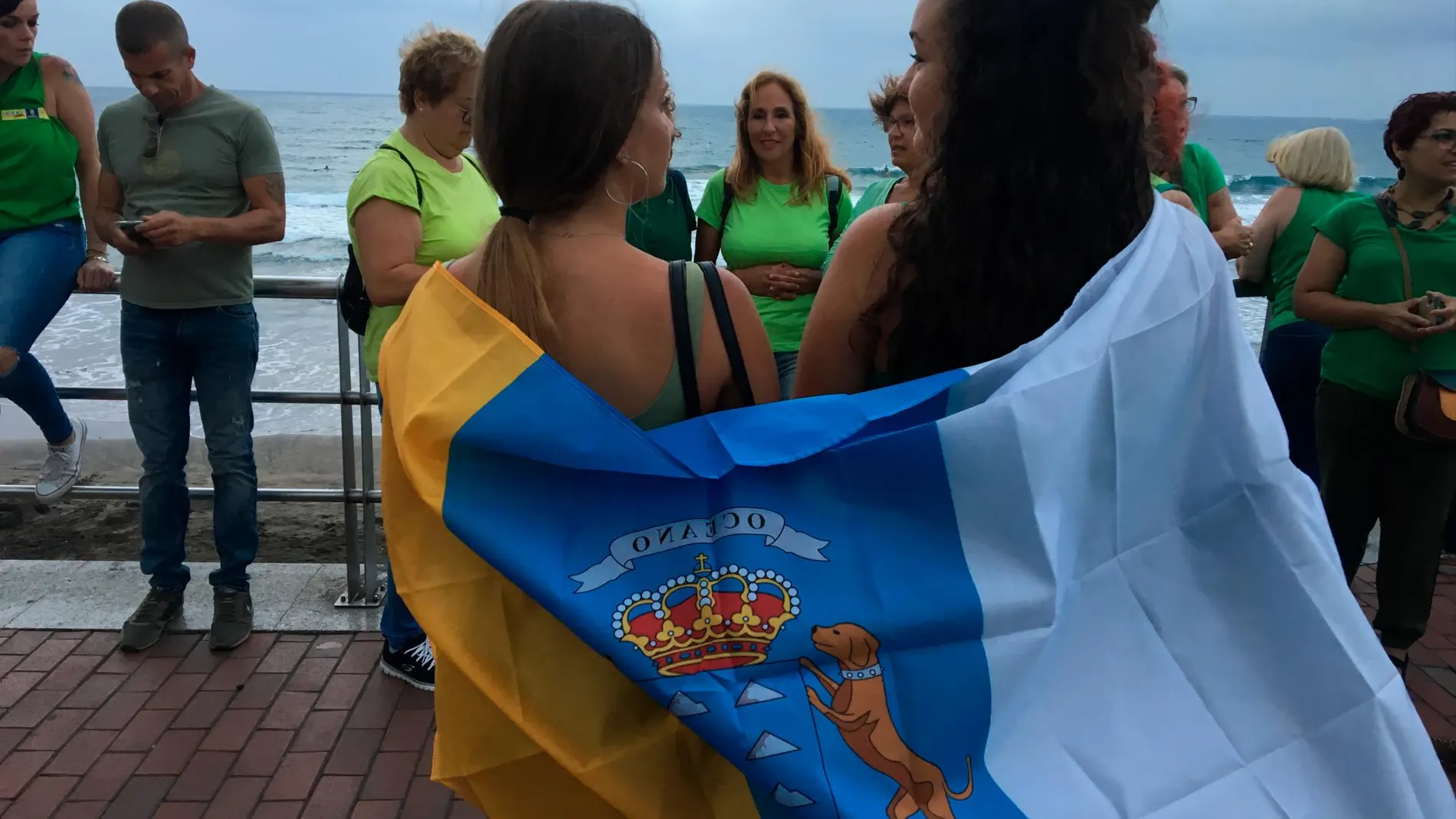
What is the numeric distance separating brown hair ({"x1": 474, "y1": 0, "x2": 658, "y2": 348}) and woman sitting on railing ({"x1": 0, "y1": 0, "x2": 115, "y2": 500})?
3.12 metres

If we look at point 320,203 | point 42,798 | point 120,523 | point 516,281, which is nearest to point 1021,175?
point 516,281

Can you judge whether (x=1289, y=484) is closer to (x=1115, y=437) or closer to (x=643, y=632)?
(x=1115, y=437)

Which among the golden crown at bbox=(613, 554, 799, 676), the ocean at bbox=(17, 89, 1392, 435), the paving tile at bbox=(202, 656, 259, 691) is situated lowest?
the ocean at bbox=(17, 89, 1392, 435)

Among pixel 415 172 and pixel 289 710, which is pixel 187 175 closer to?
pixel 415 172

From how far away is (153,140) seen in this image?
144 inches

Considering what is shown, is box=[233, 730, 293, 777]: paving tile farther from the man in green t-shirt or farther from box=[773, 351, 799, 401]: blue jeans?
box=[773, 351, 799, 401]: blue jeans

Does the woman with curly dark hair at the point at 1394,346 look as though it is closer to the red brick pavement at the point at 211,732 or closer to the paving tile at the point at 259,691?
the red brick pavement at the point at 211,732

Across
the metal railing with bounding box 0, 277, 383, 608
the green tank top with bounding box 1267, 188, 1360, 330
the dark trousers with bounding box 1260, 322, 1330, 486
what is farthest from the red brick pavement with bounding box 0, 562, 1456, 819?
the green tank top with bounding box 1267, 188, 1360, 330

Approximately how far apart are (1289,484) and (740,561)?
73 centimetres

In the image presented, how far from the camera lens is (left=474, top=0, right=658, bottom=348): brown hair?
1.35m

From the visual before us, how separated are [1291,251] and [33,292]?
16.1ft

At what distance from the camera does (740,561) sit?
3.95 feet

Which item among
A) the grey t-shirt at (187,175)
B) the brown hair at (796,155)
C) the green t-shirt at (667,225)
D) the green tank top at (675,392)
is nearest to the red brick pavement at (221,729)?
the grey t-shirt at (187,175)

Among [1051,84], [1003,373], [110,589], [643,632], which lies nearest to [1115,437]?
[1003,373]
